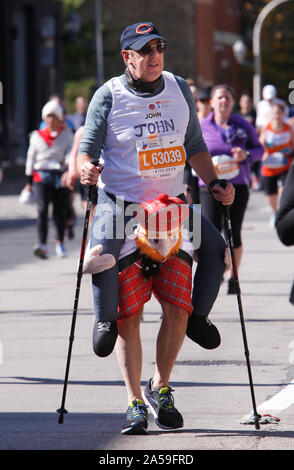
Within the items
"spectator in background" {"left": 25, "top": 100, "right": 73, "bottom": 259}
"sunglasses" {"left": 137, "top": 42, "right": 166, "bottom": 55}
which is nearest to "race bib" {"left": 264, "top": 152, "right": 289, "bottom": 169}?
"spectator in background" {"left": 25, "top": 100, "right": 73, "bottom": 259}

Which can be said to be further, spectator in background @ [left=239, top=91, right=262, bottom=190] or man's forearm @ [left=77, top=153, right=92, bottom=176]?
spectator in background @ [left=239, top=91, right=262, bottom=190]

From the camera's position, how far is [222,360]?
27.1 feet

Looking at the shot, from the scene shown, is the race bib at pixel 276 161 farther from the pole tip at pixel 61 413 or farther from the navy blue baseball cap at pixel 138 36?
the pole tip at pixel 61 413

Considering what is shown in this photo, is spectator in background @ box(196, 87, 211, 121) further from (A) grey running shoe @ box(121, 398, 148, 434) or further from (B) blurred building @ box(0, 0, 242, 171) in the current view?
(B) blurred building @ box(0, 0, 242, 171)

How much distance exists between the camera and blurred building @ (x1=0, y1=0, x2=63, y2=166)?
3416cm

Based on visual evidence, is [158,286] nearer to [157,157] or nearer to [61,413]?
[157,157]

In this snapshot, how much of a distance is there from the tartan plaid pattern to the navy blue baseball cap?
1091 millimetres

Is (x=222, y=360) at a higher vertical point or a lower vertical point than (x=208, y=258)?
lower

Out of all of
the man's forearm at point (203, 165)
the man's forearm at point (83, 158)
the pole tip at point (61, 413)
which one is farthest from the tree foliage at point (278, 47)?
the pole tip at point (61, 413)

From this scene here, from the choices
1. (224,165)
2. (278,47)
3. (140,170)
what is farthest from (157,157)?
(278,47)

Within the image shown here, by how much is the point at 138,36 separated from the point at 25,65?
30.9 meters
